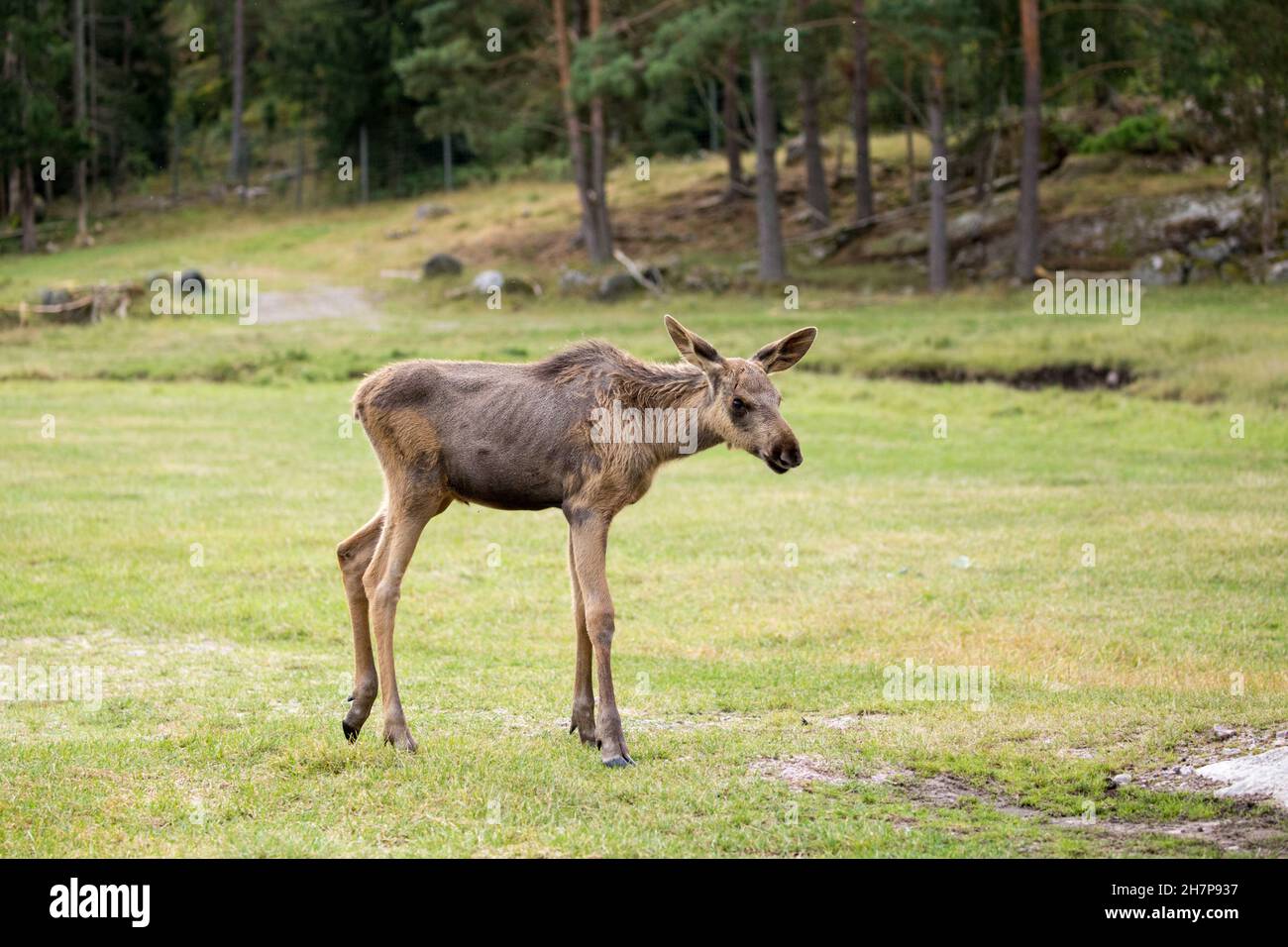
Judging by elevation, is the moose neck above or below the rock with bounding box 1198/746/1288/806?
above

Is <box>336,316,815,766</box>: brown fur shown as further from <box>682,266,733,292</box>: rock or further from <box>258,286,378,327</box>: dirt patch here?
<box>682,266,733,292</box>: rock

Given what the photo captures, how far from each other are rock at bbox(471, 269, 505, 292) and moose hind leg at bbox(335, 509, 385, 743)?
34.8 meters

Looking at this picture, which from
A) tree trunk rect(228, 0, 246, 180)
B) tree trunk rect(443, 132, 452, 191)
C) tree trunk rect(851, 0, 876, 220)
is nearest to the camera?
tree trunk rect(851, 0, 876, 220)

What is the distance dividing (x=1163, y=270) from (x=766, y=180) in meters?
11.3

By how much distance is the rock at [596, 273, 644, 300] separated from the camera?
1703 inches

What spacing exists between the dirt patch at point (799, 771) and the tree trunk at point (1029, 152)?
31.9m

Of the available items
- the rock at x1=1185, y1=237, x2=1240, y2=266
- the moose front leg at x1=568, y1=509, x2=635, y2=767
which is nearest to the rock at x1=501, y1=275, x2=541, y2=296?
the rock at x1=1185, y1=237, x2=1240, y2=266

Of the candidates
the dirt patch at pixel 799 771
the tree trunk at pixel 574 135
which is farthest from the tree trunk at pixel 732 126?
the dirt patch at pixel 799 771

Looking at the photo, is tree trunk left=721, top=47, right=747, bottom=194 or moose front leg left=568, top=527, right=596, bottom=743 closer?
moose front leg left=568, top=527, right=596, bottom=743

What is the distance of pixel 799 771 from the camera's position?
329 inches

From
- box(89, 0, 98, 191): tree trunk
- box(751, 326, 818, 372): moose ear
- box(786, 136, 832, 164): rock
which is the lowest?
box(751, 326, 818, 372): moose ear

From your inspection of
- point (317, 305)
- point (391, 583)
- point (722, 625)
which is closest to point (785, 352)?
point (391, 583)

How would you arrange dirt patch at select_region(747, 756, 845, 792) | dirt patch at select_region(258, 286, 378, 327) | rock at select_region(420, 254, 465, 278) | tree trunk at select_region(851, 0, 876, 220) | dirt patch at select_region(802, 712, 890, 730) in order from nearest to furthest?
→ dirt patch at select_region(747, 756, 845, 792) < dirt patch at select_region(802, 712, 890, 730) < dirt patch at select_region(258, 286, 378, 327) < tree trunk at select_region(851, 0, 876, 220) < rock at select_region(420, 254, 465, 278)
